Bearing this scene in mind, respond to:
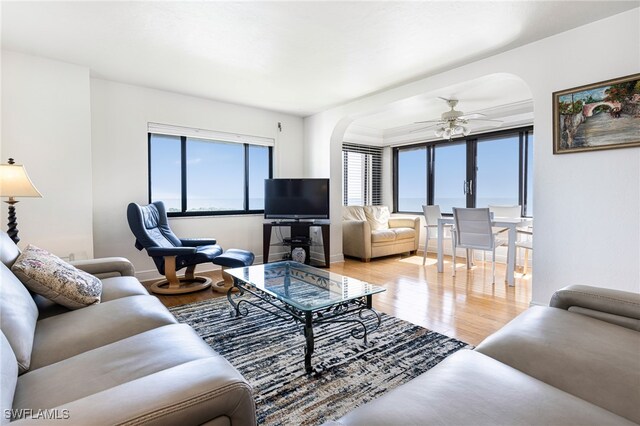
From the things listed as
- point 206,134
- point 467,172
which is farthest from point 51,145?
point 467,172

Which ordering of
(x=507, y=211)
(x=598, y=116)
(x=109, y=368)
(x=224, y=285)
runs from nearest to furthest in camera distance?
(x=109, y=368), (x=598, y=116), (x=224, y=285), (x=507, y=211)

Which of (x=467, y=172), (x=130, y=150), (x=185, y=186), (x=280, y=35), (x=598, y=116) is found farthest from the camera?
(x=467, y=172)

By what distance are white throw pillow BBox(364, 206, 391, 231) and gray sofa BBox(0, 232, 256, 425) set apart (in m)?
4.33

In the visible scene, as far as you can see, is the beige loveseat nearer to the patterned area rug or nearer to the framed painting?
the patterned area rug

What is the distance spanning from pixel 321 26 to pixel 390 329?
2.49 m

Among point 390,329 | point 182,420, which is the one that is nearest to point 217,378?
point 182,420

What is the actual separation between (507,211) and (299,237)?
10.5ft

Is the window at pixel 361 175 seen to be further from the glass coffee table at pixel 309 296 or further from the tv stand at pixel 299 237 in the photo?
the glass coffee table at pixel 309 296

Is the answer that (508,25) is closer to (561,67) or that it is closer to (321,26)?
(561,67)

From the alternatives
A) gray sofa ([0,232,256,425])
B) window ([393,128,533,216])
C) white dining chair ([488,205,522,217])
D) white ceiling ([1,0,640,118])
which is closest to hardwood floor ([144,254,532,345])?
white dining chair ([488,205,522,217])

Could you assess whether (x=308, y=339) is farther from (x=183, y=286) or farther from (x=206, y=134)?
(x=206, y=134)

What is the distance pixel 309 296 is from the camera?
7.02 ft

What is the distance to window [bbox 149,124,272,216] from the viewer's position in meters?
4.16

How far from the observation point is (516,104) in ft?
15.1
